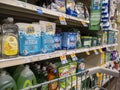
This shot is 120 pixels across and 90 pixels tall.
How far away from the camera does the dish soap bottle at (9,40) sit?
3.36 ft

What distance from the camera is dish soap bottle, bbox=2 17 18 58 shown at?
1023mm

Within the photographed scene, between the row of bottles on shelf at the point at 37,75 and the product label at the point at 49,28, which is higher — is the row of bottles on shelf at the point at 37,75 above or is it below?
below

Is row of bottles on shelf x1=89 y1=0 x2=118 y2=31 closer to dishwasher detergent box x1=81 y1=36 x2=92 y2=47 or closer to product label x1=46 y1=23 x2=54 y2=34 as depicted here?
dishwasher detergent box x1=81 y1=36 x2=92 y2=47

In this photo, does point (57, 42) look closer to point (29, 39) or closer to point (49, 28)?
point (49, 28)

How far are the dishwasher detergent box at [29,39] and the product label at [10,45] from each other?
0.07 m

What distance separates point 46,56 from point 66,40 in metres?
0.43

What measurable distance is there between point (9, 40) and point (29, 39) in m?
0.18

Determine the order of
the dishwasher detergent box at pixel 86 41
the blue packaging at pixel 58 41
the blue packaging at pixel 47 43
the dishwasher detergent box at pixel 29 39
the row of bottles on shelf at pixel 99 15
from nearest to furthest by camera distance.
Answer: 1. the dishwasher detergent box at pixel 29 39
2. the blue packaging at pixel 47 43
3. the blue packaging at pixel 58 41
4. the dishwasher detergent box at pixel 86 41
5. the row of bottles on shelf at pixel 99 15

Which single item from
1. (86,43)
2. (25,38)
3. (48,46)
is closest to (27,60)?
(25,38)

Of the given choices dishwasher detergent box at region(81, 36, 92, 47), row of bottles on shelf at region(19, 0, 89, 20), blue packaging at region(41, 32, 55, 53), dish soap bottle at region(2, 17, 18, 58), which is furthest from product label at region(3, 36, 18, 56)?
dishwasher detergent box at region(81, 36, 92, 47)

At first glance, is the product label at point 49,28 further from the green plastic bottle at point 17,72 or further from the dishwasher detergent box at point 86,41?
the dishwasher detergent box at point 86,41

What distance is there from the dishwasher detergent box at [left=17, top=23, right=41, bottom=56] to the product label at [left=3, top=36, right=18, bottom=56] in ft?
0.23

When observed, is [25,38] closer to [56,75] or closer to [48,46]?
[48,46]

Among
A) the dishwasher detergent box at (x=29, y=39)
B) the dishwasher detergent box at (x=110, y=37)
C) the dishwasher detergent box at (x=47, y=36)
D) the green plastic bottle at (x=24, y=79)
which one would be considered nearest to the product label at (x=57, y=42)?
the dishwasher detergent box at (x=47, y=36)
